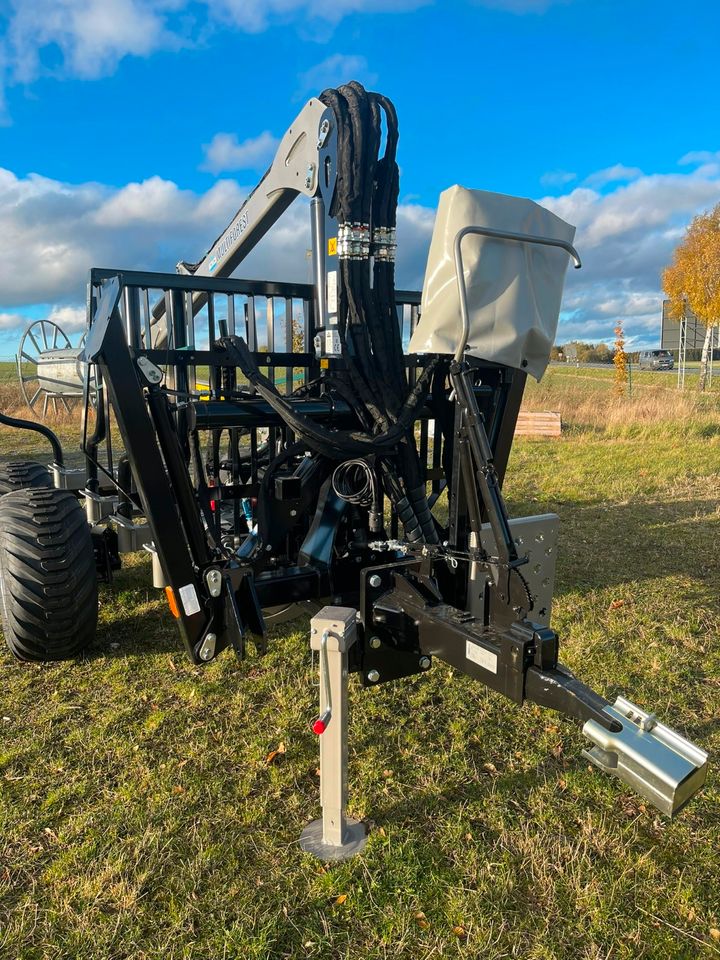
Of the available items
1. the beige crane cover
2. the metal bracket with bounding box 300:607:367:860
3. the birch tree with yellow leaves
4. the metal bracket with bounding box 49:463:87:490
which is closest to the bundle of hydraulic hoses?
the beige crane cover

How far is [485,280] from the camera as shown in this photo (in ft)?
→ 9.43

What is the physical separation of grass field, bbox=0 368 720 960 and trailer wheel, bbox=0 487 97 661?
0.74ft

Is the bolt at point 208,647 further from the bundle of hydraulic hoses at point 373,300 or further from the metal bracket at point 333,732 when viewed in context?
the bundle of hydraulic hoses at point 373,300

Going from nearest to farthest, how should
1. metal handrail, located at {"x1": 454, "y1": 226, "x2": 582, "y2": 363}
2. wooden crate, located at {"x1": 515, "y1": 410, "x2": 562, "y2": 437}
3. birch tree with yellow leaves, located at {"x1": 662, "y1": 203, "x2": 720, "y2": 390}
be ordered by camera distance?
metal handrail, located at {"x1": 454, "y1": 226, "x2": 582, "y2": 363}, wooden crate, located at {"x1": 515, "y1": 410, "x2": 562, "y2": 437}, birch tree with yellow leaves, located at {"x1": 662, "y1": 203, "x2": 720, "y2": 390}

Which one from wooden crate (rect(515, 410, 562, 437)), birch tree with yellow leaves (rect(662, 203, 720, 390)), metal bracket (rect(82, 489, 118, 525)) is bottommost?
wooden crate (rect(515, 410, 562, 437))

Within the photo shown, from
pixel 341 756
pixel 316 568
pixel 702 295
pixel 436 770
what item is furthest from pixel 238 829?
pixel 702 295

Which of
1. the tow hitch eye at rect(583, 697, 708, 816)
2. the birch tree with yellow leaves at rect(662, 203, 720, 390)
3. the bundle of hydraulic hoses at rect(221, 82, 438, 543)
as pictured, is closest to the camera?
the tow hitch eye at rect(583, 697, 708, 816)

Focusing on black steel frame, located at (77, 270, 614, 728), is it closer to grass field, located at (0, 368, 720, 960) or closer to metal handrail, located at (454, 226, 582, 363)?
metal handrail, located at (454, 226, 582, 363)

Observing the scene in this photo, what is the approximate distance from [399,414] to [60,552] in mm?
1861

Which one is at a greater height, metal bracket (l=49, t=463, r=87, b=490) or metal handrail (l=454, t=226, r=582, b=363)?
metal handrail (l=454, t=226, r=582, b=363)

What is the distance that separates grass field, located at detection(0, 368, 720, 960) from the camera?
2.03 metres

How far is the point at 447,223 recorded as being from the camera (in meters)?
2.87

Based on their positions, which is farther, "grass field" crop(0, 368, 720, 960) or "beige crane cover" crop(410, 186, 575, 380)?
"beige crane cover" crop(410, 186, 575, 380)

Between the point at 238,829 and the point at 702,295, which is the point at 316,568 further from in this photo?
the point at 702,295
